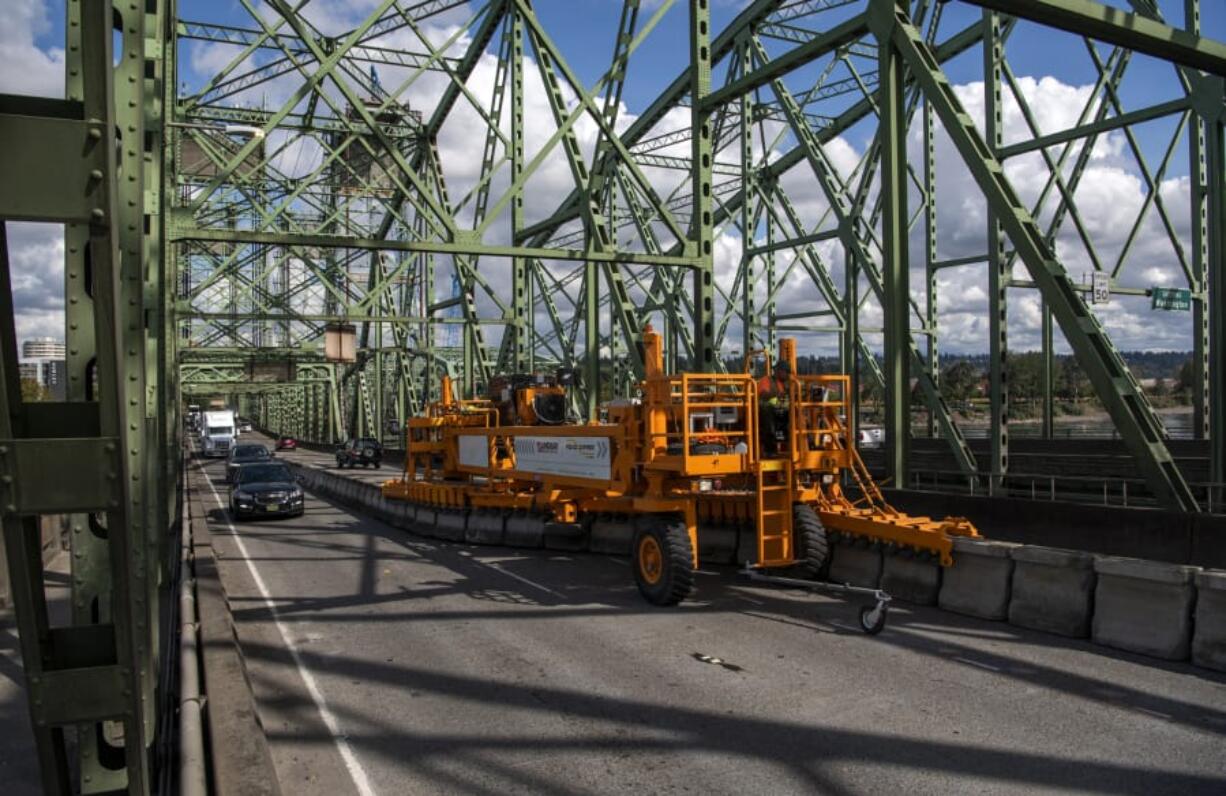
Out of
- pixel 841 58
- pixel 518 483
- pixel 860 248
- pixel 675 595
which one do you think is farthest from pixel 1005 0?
pixel 841 58

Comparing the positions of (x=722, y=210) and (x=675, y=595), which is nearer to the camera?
(x=675, y=595)

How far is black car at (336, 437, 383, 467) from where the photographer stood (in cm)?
4547

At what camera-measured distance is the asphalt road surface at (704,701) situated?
5.39 m

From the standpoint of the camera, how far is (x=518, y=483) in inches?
646

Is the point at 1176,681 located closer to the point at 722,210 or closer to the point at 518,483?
the point at 518,483

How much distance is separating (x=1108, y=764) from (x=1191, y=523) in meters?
5.44

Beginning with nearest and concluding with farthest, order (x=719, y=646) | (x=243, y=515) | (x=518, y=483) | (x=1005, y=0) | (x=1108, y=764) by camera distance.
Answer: (x=1108, y=764) → (x=1005, y=0) → (x=719, y=646) → (x=518, y=483) → (x=243, y=515)

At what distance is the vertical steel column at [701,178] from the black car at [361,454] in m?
33.2

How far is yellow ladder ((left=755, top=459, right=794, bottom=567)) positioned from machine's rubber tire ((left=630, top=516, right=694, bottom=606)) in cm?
87

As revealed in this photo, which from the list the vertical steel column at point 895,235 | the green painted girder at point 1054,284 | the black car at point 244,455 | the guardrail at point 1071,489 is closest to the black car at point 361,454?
the black car at point 244,455

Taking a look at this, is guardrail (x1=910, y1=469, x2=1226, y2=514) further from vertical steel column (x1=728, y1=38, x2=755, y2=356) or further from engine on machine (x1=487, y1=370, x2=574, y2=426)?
vertical steel column (x1=728, y1=38, x2=755, y2=356)

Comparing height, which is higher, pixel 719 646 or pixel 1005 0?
pixel 1005 0

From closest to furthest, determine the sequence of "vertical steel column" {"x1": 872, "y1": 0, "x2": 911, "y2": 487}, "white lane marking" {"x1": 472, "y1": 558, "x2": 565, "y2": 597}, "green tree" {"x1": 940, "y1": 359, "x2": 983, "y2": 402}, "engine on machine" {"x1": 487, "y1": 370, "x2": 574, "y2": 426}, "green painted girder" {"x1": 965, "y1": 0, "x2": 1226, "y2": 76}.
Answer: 1. "green painted girder" {"x1": 965, "y1": 0, "x2": 1226, "y2": 76}
2. "white lane marking" {"x1": 472, "y1": 558, "x2": 565, "y2": 597}
3. "vertical steel column" {"x1": 872, "y1": 0, "x2": 911, "y2": 487}
4. "engine on machine" {"x1": 487, "y1": 370, "x2": 574, "y2": 426}
5. "green tree" {"x1": 940, "y1": 359, "x2": 983, "y2": 402}

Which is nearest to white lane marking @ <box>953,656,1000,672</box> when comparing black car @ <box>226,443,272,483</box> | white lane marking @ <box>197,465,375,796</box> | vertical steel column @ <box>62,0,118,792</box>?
white lane marking @ <box>197,465,375,796</box>
